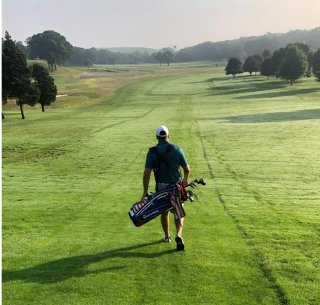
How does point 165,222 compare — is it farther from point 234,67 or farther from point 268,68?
point 234,67

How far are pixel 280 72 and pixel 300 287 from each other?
348 feet

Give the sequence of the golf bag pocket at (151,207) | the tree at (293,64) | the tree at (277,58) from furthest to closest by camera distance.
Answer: the tree at (277,58) < the tree at (293,64) < the golf bag pocket at (151,207)

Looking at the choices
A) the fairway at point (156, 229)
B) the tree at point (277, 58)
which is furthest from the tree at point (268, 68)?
the fairway at point (156, 229)

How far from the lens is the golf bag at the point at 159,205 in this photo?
1048 centimetres

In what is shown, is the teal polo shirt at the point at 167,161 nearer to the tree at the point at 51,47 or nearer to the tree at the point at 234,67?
the tree at the point at 234,67

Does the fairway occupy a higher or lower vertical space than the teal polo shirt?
lower

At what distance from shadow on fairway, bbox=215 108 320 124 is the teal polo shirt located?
39060 mm

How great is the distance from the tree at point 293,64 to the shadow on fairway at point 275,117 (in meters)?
50.9

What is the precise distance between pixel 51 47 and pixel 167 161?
18626 cm

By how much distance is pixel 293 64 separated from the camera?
104750mm

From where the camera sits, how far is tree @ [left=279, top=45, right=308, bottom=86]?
10386 centimetres

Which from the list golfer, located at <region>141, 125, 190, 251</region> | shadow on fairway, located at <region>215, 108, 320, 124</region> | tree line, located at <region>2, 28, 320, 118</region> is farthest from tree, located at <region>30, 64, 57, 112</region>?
golfer, located at <region>141, 125, 190, 251</region>

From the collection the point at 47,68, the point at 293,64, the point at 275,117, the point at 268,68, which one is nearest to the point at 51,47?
the point at 47,68

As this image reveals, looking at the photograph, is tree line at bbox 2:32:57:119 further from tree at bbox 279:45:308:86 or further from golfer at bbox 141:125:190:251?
tree at bbox 279:45:308:86
